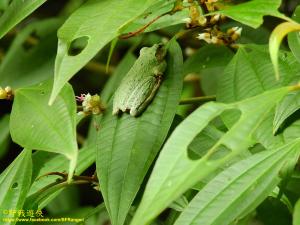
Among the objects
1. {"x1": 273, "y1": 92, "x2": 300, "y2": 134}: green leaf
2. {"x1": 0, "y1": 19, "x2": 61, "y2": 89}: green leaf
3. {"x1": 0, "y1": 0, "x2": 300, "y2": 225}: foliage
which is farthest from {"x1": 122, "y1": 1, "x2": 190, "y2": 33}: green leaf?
{"x1": 0, "y1": 19, "x2": 61, "y2": 89}: green leaf

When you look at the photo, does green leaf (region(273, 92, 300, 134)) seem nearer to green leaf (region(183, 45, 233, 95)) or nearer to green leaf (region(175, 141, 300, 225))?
green leaf (region(175, 141, 300, 225))

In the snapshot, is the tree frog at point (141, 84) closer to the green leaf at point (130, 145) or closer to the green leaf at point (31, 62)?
the green leaf at point (130, 145)

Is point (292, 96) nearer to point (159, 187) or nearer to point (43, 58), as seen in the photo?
point (159, 187)

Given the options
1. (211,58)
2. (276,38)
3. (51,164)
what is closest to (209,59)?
(211,58)

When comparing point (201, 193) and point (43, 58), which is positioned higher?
point (201, 193)

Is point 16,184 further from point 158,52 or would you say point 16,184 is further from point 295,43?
point 295,43

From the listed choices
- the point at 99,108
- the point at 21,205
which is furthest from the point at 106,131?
the point at 21,205
